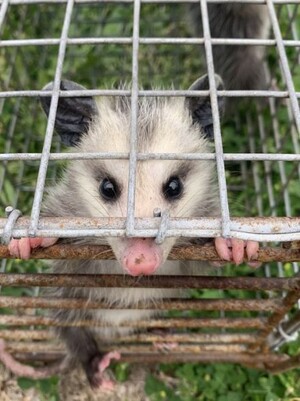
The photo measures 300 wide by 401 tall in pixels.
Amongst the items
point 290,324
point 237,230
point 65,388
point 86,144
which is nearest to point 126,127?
point 86,144

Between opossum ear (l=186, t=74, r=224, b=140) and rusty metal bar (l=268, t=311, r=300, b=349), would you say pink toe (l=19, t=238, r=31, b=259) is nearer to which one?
opossum ear (l=186, t=74, r=224, b=140)

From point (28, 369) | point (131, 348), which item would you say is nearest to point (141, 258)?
point (131, 348)

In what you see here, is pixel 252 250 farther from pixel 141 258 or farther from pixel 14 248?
pixel 14 248

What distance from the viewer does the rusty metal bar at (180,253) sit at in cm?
102

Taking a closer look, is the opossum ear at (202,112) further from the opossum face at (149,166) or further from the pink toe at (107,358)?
the pink toe at (107,358)

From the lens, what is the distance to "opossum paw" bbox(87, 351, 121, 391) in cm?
174

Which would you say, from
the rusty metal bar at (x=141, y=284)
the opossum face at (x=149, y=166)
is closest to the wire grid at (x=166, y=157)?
the rusty metal bar at (x=141, y=284)

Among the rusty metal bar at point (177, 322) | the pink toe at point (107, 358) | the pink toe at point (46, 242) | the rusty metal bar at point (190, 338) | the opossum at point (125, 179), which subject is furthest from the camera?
the pink toe at point (107, 358)

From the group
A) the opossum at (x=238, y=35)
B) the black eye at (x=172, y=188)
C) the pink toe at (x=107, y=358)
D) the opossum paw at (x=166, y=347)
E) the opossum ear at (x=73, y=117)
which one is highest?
the opossum at (x=238, y=35)

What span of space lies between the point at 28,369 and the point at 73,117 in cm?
89

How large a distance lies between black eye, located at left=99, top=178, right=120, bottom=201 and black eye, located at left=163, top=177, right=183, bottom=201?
0.11m

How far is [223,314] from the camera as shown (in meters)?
1.93

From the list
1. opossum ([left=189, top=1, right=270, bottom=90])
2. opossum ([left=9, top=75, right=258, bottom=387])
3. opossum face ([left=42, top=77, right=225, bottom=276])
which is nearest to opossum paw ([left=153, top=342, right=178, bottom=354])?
opossum ([left=9, top=75, right=258, bottom=387])

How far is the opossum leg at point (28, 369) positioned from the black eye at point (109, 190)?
0.77 metres
